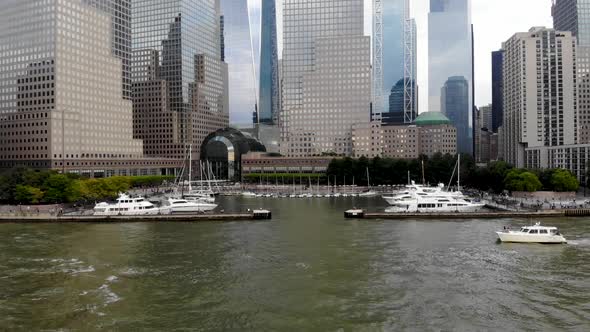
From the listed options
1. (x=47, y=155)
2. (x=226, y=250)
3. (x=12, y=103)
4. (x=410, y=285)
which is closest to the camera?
(x=410, y=285)

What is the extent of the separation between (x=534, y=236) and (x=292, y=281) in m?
36.6

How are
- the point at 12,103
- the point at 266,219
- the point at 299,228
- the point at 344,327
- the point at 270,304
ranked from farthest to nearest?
1. the point at 12,103
2. the point at 266,219
3. the point at 299,228
4. the point at 270,304
5. the point at 344,327

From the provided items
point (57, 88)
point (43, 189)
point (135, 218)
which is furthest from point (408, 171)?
point (57, 88)

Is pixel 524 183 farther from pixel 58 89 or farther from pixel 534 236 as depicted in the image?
pixel 58 89

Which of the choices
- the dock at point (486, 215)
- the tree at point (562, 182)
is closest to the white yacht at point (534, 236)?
the dock at point (486, 215)

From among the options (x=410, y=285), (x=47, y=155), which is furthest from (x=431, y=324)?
(x=47, y=155)

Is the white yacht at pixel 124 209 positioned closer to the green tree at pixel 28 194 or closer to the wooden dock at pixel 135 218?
the wooden dock at pixel 135 218

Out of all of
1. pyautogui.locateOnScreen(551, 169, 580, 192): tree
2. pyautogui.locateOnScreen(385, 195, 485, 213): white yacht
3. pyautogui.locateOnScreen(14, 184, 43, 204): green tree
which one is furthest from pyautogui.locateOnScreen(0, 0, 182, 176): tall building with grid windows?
pyautogui.locateOnScreen(551, 169, 580, 192): tree

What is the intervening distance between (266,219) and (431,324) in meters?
59.2

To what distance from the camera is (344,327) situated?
127 feet

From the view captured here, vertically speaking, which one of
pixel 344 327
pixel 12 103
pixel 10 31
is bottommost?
pixel 344 327

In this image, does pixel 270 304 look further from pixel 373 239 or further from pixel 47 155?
pixel 47 155

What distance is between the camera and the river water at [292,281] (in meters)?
40.3

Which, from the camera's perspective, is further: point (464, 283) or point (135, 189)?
point (135, 189)
